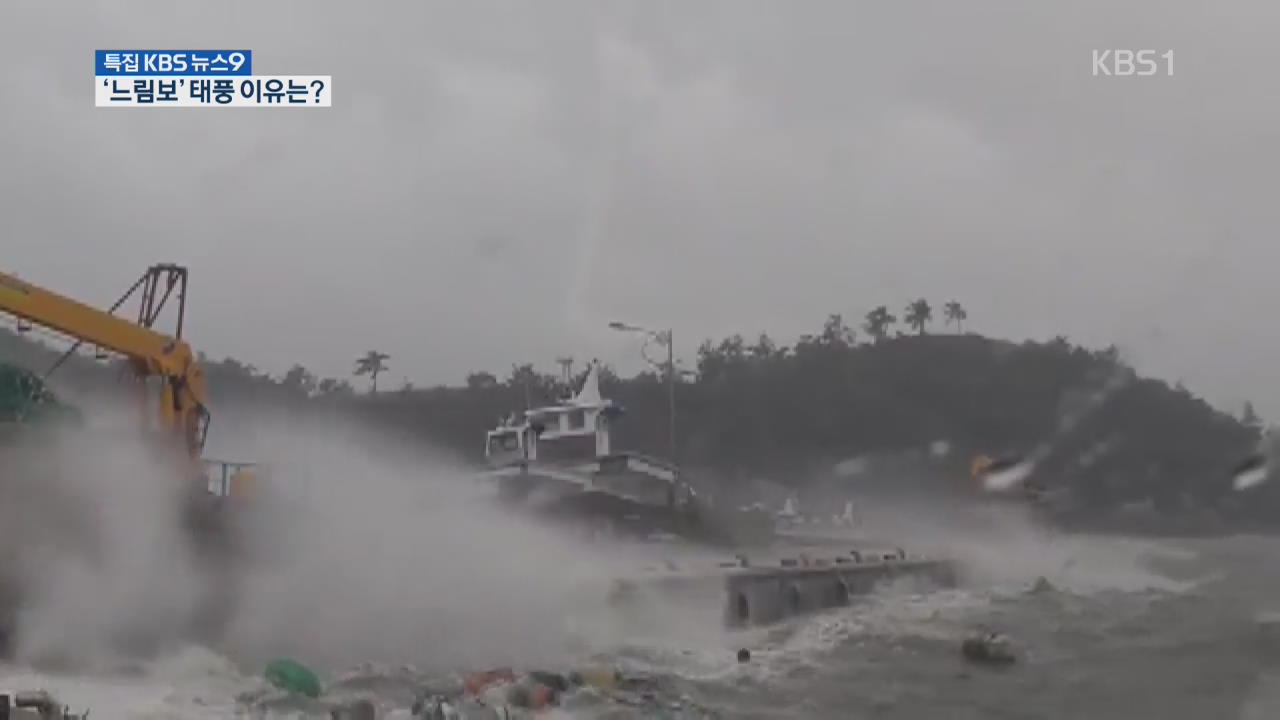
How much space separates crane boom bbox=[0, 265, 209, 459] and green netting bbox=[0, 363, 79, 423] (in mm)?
1045

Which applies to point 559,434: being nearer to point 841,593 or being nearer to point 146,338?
point 841,593

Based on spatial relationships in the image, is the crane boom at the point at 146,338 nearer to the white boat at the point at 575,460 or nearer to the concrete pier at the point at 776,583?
the concrete pier at the point at 776,583

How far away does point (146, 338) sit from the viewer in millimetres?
24688

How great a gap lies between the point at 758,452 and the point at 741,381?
73.8ft

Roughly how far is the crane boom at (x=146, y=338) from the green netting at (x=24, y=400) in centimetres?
105

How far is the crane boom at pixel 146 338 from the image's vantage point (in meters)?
22.3

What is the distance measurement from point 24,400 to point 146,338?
3039 mm

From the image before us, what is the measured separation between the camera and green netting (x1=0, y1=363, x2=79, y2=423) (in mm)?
21875

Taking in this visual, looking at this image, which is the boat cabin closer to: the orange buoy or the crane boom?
the crane boom

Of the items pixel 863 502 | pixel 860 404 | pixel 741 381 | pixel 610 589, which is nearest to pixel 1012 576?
pixel 863 502

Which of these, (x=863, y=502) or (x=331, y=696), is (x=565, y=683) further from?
(x=863, y=502)

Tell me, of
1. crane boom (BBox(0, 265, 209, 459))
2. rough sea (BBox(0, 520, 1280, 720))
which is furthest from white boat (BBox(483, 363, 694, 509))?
crane boom (BBox(0, 265, 209, 459))

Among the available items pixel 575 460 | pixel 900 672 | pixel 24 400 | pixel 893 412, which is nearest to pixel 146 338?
pixel 24 400

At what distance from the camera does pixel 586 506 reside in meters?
45.2
